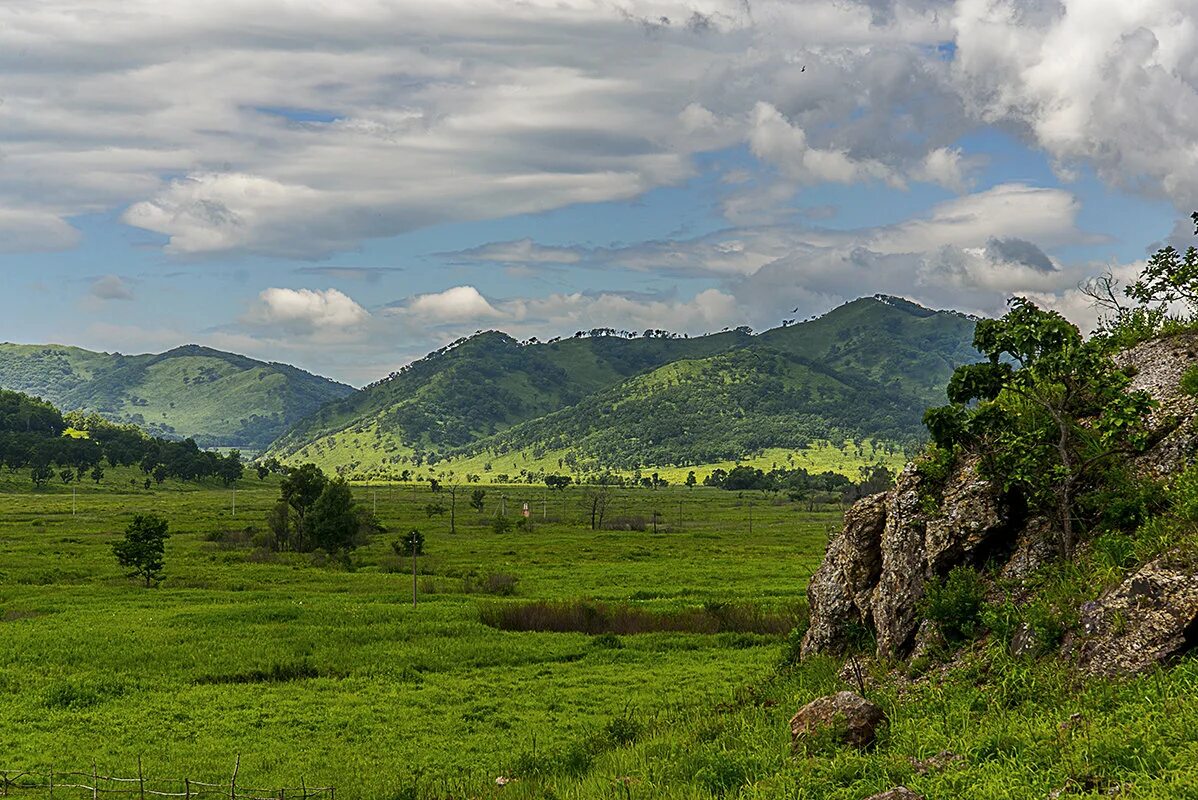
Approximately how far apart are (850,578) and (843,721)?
10.3 m

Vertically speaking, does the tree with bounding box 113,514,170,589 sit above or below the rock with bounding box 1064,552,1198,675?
below

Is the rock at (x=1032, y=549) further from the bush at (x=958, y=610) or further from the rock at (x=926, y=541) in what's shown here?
the bush at (x=958, y=610)

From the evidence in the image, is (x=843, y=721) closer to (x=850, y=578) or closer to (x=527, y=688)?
(x=850, y=578)

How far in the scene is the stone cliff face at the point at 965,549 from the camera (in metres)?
19.0

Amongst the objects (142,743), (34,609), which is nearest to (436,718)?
(142,743)

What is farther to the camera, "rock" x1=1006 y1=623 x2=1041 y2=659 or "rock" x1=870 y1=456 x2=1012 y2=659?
"rock" x1=870 y1=456 x2=1012 y2=659

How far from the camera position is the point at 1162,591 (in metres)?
18.4

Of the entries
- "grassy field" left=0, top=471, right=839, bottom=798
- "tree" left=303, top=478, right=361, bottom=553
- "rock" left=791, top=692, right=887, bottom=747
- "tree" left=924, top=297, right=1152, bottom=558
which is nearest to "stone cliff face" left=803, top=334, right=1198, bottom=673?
"tree" left=924, top=297, right=1152, bottom=558

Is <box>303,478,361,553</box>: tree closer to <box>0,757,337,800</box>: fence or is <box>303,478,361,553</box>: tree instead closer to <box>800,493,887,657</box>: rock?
<box>0,757,337,800</box>: fence

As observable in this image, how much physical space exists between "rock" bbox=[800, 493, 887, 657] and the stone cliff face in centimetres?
3

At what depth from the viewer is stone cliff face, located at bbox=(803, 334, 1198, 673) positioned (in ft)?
62.5

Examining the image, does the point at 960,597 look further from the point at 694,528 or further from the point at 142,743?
the point at 694,528

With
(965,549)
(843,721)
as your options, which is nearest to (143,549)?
(965,549)

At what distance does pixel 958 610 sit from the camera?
23.2 meters
